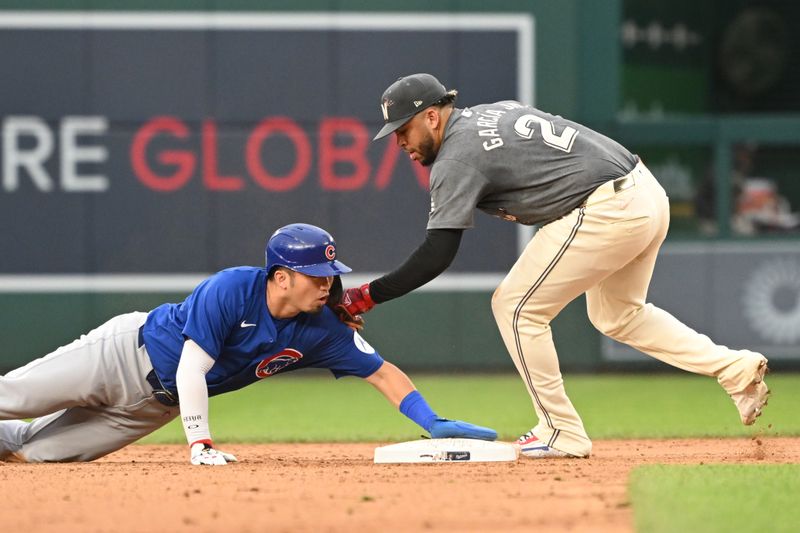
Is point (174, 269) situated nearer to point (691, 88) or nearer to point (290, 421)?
point (290, 421)

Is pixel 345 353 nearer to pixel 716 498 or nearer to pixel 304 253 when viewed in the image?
pixel 304 253

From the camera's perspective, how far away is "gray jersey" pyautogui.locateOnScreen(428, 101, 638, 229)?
214 inches

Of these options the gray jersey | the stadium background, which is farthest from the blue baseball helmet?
the stadium background

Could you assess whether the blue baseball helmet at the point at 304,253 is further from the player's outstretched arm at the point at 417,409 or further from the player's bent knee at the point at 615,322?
the player's bent knee at the point at 615,322

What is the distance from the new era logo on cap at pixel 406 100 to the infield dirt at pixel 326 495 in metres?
1.50

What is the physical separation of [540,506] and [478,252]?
6804 mm

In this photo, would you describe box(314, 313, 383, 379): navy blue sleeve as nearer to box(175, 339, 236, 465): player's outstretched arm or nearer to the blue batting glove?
the blue batting glove

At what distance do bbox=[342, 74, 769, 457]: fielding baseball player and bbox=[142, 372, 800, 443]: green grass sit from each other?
1.70 meters

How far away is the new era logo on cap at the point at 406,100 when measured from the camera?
5512 millimetres

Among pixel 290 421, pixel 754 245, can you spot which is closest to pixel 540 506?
pixel 290 421

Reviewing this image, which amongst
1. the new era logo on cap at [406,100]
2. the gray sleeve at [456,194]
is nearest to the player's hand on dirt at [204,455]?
the gray sleeve at [456,194]

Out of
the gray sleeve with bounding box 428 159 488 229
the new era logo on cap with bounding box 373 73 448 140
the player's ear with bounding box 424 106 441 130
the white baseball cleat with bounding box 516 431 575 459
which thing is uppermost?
the new era logo on cap with bounding box 373 73 448 140

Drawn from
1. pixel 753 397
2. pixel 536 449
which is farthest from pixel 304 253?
pixel 753 397

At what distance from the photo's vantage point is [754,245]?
37.2 feet
